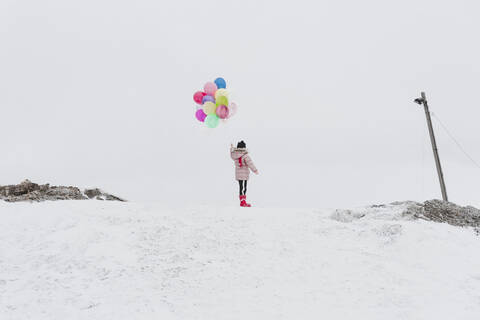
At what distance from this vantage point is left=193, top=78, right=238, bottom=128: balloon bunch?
43.8ft

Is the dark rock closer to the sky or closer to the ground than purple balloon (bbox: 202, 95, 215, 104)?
closer to the ground

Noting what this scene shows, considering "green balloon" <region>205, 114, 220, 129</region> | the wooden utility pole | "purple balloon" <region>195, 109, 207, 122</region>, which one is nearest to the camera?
"green balloon" <region>205, 114, 220, 129</region>

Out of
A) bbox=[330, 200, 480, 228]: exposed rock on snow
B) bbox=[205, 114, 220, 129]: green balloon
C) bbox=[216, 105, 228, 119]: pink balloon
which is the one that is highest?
bbox=[216, 105, 228, 119]: pink balloon

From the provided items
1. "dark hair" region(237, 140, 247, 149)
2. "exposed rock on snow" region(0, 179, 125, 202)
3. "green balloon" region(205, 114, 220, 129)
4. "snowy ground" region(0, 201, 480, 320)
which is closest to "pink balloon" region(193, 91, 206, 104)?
"green balloon" region(205, 114, 220, 129)

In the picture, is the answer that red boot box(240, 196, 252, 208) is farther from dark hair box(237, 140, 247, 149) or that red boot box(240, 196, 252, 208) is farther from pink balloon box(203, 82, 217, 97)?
pink balloon box(203, 82, 217, 97)

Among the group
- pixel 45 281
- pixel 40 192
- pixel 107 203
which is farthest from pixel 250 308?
pixel 40 192

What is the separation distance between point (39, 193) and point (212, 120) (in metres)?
5.47

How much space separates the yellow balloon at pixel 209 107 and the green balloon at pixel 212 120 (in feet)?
0.46

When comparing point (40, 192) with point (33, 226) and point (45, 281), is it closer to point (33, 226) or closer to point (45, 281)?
point (33, 226)

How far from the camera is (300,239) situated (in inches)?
351

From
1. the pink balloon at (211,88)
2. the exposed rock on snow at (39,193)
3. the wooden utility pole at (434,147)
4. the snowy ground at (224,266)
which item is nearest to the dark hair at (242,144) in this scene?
the pink balloon at (211,88)

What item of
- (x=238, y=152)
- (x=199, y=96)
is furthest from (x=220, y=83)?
(x=238, y=152)

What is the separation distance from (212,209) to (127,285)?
428 cm

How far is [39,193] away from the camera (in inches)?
442
